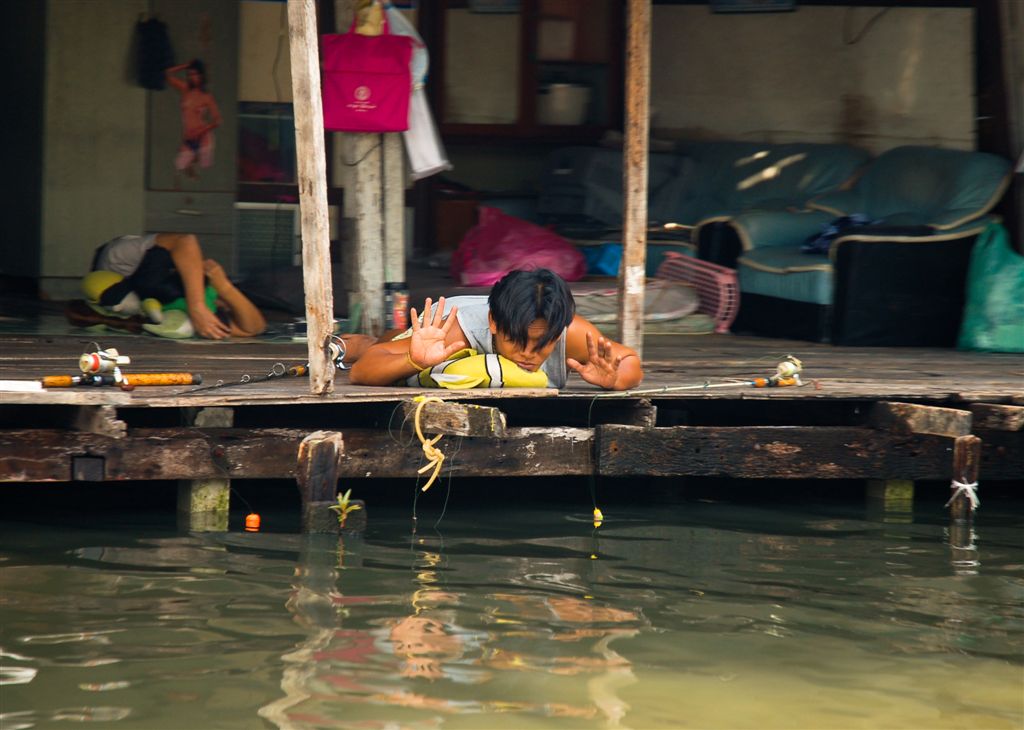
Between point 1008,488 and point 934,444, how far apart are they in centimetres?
119

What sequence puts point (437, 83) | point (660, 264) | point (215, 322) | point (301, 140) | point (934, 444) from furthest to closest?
point (437, 83)
point (660, 264)
point (215, 322)
point (934, 444)
point (301, 140)

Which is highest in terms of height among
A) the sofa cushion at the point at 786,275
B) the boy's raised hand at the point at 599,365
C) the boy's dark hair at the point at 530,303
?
the sofa cushion at the point at 786,275

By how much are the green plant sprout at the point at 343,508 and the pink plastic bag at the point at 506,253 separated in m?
3.77

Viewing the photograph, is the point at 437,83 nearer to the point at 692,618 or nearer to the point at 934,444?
the point at 934,444

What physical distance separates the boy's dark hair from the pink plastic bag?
12.0ft

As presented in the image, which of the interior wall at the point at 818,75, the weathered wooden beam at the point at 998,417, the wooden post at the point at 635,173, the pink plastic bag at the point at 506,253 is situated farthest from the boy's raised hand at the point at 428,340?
the interior wall at the point at 818,75

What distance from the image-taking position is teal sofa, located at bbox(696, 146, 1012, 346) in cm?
888

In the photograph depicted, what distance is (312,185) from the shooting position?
5.77 metres

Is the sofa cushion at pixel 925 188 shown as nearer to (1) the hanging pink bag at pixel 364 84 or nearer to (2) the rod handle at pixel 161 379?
(1) the hanging pink bag at pixel 364 84

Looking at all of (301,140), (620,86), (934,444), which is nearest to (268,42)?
(620,86)

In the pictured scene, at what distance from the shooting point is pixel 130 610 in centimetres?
501

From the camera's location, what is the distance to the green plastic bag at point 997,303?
8617 mm

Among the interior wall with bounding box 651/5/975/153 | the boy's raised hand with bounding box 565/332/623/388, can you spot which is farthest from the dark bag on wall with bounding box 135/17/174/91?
the boy's raised hand with bounding box 565/332/623/388

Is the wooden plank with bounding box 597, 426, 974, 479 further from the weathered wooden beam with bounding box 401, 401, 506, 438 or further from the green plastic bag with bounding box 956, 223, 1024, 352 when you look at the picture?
the green plastic bag with bounding box 956, 223, 1024, 352
